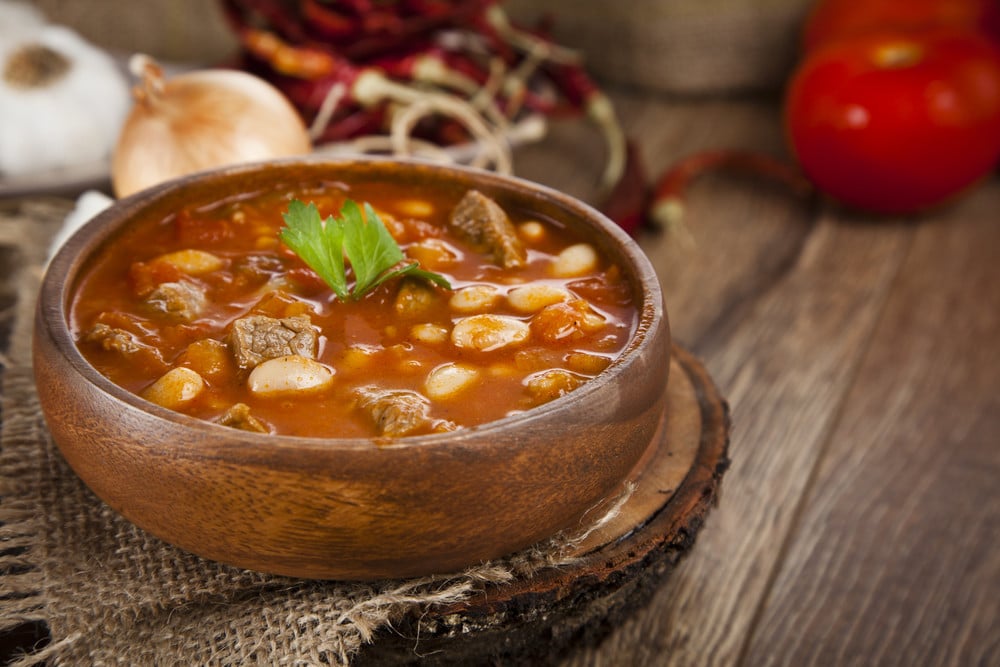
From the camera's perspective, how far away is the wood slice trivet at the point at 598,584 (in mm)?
1461

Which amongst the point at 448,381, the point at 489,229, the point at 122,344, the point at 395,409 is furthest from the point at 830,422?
the point at 122,344

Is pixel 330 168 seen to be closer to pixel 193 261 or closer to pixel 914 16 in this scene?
pixel 193 261

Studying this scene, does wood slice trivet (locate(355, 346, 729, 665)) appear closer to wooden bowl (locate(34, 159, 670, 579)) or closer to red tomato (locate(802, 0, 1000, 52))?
wooden bowl (locate(34, 159, 670, 579))

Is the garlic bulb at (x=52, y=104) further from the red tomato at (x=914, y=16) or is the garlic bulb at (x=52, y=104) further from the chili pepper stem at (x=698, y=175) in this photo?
the red tomato at (x=914, y=16)

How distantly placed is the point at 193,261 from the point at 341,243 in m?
0.29

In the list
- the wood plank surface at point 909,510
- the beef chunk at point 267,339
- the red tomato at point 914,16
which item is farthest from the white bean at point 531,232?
the red tomato at point 914,16

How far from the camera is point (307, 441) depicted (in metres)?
1.27

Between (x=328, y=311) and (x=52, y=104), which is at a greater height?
(x=328, y=311)

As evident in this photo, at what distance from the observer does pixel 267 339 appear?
59.5 inches

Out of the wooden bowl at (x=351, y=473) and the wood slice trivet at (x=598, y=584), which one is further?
the wood slice trivet at (x=598, y=584)

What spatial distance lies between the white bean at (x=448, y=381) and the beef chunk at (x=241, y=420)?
9.5 inches

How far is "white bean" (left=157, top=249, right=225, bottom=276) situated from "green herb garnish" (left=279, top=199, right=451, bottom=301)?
184 mm

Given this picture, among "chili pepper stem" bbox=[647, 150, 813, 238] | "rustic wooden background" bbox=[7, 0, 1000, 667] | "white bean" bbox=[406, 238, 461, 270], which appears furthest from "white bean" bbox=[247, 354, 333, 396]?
"chili pepper stem" bbox=[647, 150, 813, 238]

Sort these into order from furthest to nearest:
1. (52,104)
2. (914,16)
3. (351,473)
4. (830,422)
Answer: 1. (914,16)
2. (52,104)
3. (830,422)
4. (351,473)
